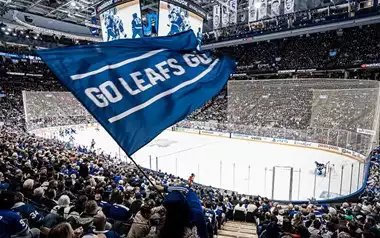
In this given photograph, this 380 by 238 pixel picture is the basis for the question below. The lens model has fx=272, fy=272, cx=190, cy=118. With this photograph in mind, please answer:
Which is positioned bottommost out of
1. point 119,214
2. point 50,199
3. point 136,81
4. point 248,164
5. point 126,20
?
point 248,164

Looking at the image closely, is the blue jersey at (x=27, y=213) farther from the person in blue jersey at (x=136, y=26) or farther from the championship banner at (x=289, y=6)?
the championship banner at (x=289, y=6)

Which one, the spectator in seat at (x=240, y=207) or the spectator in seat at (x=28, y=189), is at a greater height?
the spectator in seat at (x=28, y=189)

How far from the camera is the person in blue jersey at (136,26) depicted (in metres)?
8.62

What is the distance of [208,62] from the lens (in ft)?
10.3

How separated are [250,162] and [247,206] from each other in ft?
28.6

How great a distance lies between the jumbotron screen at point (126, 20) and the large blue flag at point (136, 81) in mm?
6075

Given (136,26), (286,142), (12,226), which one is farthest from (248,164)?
(12,226)

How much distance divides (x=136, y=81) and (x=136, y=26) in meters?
6.86

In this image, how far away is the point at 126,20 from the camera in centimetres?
884

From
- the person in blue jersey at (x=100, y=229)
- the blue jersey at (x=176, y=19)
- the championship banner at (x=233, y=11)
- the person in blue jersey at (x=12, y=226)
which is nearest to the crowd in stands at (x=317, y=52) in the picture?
the championship banner at (x=233, y=11)

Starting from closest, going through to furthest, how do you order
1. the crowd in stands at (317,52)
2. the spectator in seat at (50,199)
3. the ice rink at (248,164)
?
the spectator in seat at (50,199)
the ice rink at (248,164)
the crowd in stands at (317,52)

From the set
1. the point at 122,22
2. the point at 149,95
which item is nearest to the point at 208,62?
the point at 149,95

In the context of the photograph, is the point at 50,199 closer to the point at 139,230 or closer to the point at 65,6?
the point at 139,230

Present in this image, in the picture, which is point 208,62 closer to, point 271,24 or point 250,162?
point 250,162
